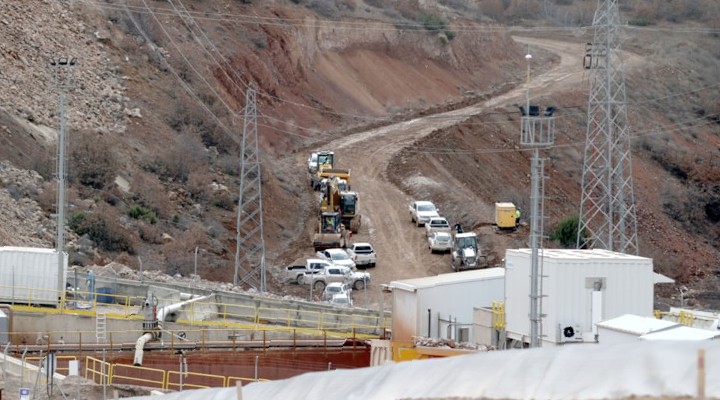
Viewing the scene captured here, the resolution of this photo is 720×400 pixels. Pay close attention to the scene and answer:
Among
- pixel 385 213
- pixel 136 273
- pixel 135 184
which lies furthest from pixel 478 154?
pixel 136 273

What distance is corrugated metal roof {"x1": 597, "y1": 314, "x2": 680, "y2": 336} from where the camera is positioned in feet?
88.8

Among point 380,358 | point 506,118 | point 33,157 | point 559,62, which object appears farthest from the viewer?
point 559,62

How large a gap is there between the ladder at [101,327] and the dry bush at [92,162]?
23137 millimetres

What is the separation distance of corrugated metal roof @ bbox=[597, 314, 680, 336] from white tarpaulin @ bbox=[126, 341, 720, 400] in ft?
38.8

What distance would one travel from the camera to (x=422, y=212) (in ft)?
208

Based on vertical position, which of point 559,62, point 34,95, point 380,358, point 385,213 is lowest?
point 380,358

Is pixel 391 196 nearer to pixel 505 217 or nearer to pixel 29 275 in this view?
pixel 505 217

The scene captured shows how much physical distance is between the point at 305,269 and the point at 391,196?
15545 millimetres

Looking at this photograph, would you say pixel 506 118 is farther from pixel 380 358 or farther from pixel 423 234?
pixel 380 358

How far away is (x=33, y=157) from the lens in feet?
196

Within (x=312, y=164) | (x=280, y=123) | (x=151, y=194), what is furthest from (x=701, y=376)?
(x=280, y=123)

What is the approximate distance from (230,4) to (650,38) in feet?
145

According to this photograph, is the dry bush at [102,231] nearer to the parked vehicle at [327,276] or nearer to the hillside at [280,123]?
the hillside at [280,123]

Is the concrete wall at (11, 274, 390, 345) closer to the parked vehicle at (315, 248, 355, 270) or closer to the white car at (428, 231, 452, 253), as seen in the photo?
the parked vehicle at (315, 248, 355, 270)
